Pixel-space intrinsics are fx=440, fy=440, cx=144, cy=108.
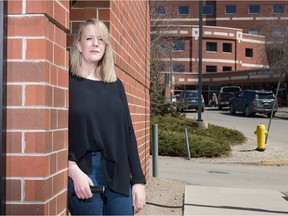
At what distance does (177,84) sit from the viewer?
56000mm

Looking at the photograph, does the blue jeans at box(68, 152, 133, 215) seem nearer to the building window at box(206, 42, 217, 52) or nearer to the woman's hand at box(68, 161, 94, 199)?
the woman's hand at box(68, 161, 94, 199)

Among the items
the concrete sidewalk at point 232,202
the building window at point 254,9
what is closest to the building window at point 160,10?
the concrete sidewalk at point 232,202

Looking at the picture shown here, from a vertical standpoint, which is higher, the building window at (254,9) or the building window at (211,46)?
the building window at (254,9)

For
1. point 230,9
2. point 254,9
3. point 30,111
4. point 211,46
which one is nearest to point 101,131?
point 30,111

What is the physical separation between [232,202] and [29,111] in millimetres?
5216

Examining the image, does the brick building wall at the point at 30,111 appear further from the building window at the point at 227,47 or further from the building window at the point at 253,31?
the building window at the point at 253,31

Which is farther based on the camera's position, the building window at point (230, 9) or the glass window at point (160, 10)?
the building window at point (230, 9)

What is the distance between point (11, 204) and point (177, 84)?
178ft

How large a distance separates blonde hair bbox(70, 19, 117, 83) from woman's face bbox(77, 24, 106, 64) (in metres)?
0.02

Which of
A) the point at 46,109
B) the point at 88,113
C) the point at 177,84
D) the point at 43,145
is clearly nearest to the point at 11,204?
the point at 43,145

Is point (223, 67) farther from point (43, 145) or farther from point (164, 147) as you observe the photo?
point (43, 145)

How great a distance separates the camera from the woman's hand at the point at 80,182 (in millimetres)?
2475

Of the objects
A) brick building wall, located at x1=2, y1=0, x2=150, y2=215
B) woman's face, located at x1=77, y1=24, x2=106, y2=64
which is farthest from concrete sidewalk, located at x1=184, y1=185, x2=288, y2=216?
brick building wall, located at x1=2, y1=0, x2=150, y2=215

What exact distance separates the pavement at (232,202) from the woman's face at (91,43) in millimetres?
3725
